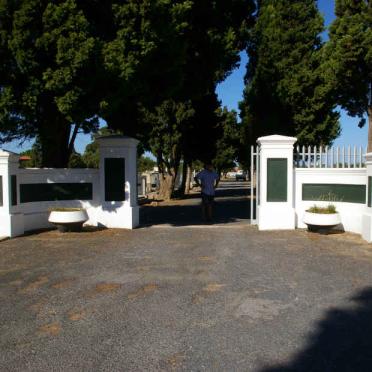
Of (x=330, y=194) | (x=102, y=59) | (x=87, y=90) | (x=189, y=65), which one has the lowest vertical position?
(x=330, y=194)

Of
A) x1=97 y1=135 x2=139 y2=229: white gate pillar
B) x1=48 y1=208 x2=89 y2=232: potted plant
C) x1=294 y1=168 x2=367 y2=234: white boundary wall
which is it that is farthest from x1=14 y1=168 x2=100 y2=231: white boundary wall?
x1=294 y1=168 x2=367 y2=234: white boundary wall

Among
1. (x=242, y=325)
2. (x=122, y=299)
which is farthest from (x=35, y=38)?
(x=242, y=325)

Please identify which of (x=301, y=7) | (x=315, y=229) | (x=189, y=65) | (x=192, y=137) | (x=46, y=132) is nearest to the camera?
(x=315, y=229)

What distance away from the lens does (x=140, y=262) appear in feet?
24.4

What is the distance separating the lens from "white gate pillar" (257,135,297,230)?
11.0 meters

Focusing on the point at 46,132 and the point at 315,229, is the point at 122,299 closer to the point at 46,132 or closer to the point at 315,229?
the point at 315,229

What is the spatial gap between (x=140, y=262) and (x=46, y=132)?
561 cm

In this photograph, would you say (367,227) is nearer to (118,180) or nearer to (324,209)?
(324,209)

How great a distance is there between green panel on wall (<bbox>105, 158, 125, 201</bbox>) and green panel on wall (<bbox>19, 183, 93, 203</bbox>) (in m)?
0.57

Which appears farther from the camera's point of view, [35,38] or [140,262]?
[35,38]

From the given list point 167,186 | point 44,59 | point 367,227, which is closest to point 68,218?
point 44,59

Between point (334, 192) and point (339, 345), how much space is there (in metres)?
7.36

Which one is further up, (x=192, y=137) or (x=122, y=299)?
(x=192, y=137)

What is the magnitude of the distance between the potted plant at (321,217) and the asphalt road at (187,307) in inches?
44.4
